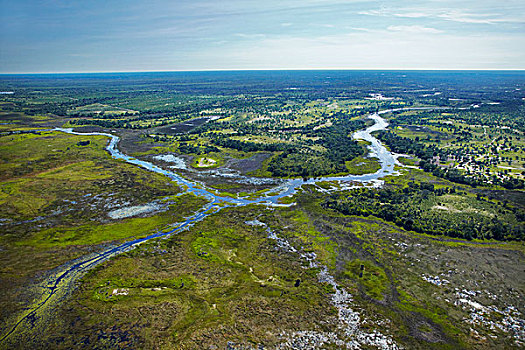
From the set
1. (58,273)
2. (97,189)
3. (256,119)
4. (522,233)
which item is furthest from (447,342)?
(256,119)

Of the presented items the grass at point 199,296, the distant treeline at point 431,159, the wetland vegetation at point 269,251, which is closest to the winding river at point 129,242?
the wetland vegetation at point 269,251

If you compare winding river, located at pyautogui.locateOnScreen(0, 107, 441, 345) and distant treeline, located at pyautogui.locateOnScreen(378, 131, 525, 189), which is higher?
distant treeline, located at pyautogui.locateOnScreen(378, 131, 525, 189)

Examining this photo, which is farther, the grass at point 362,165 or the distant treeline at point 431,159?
the grass at point 362,165

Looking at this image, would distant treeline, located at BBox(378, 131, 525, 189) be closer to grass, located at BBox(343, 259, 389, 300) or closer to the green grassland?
the green grassland

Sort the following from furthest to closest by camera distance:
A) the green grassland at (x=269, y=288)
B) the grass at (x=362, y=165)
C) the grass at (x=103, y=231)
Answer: the grass at (x=362, y=165) < the grass at (x=103, y=231) < the green grassland at (x=269, y=288)

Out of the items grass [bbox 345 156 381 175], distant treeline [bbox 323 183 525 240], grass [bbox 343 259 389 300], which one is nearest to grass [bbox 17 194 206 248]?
grass [bbox 343 259 389 300]

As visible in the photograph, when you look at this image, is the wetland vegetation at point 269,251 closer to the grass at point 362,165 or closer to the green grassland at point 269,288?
the green grassland at point 269,288

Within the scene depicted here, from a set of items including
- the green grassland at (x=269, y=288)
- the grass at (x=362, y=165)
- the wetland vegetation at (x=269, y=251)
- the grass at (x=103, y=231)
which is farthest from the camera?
the grass at (x=362, y=165)

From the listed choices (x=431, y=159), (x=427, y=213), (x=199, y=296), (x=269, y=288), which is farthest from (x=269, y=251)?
(x=431, y=159)

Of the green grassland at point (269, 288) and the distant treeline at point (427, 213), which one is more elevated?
the distant treeline at point (427, 213)
